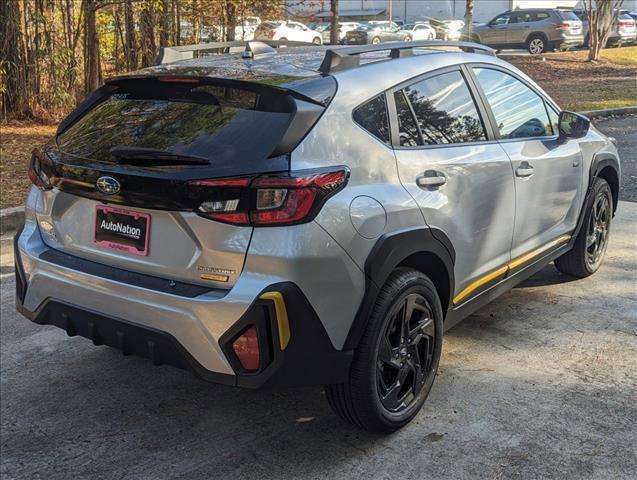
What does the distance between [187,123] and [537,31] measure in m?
27.2

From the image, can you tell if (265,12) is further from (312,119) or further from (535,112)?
(312,119)

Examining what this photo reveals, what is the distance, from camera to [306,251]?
8.82ft

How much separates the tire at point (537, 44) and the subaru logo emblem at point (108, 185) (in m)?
26.9

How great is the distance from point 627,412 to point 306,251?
1.85 m

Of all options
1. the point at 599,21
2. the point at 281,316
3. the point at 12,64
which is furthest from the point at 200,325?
the point at 599,21

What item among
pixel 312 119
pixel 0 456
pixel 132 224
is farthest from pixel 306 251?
pixel 0 456

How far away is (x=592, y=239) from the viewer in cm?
519

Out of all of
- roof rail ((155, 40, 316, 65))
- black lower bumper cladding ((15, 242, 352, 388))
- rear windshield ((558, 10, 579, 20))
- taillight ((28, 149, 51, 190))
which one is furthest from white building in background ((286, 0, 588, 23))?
black lower bumper cladding ((15, 242, 352, 388))

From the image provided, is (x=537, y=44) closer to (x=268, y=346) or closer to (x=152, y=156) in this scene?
(x=152, y=156)

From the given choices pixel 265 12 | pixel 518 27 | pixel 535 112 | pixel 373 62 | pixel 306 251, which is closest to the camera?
pixel 306 251

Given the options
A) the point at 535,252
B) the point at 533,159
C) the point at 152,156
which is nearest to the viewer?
the point at 152,156

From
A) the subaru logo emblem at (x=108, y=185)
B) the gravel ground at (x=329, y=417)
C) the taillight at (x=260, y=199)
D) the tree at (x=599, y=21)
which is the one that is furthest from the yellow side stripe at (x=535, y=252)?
the tree at (x=599, y=21)

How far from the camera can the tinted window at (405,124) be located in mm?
3289

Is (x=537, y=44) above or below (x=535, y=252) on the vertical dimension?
above
